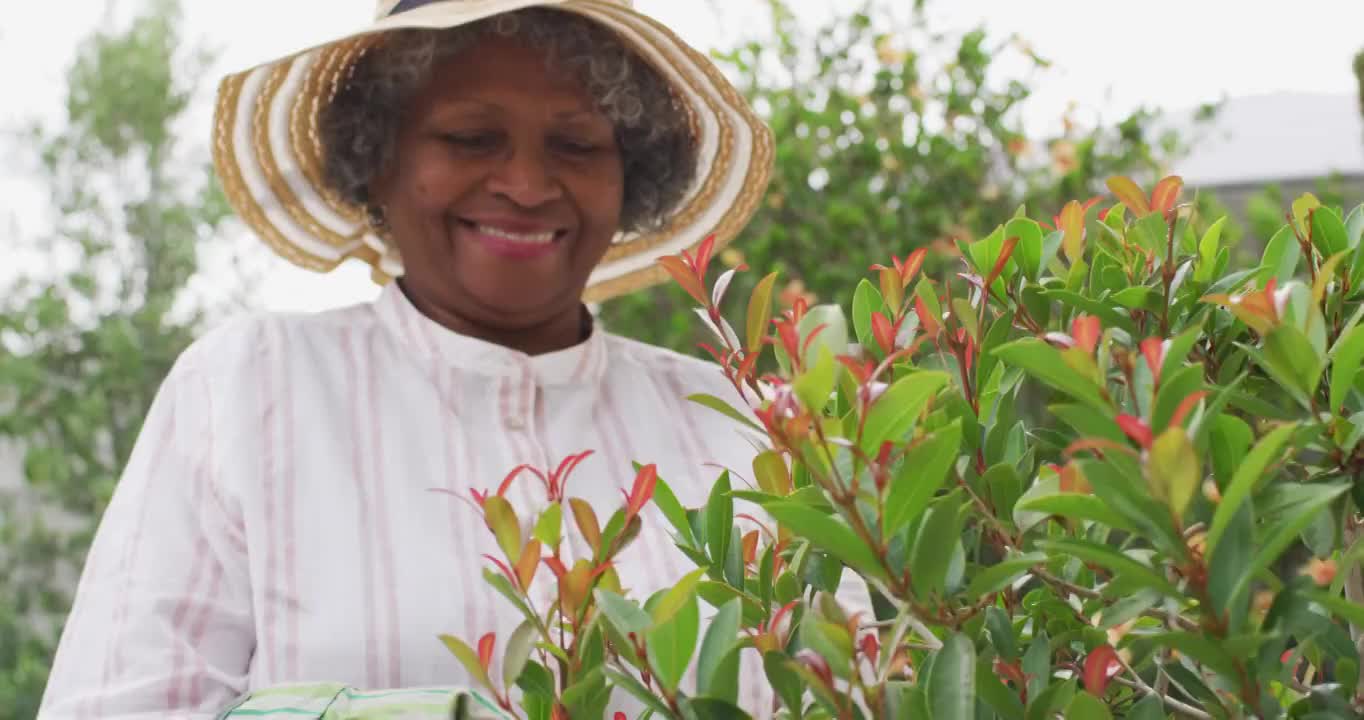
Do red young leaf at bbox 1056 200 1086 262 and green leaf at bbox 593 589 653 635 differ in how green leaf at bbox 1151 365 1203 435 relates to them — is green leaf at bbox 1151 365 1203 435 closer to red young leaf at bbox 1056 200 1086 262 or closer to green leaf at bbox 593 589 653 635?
green leaf at bbox 593 589 653 635

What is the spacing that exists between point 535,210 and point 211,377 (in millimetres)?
522

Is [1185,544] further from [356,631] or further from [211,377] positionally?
[211,377]

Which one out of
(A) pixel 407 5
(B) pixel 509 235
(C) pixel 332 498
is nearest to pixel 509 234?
(B) pixel 509 235

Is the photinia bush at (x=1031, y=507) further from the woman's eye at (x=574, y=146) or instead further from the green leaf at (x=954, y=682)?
the woman's eye at (x=574, y=146)

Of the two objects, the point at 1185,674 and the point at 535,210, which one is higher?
the point at 535,210

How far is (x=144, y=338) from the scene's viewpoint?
6.12 m

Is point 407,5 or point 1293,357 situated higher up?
point 407,5

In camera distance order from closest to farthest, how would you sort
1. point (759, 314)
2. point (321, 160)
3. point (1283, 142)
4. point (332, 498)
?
point (759, 314) < point (332, 498) < point (321, 160) < point (1283, 142)

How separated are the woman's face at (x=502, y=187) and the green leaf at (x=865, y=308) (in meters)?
1.05

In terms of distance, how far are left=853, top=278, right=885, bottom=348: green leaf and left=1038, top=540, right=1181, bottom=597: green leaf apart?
383 millimetres

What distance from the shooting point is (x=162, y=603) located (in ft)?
5.80

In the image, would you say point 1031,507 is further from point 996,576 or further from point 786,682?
point 786,682

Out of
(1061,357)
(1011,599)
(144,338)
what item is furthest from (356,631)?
(144,338)

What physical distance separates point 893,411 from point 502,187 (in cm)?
140
